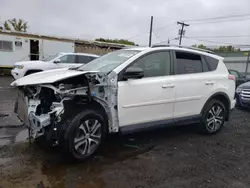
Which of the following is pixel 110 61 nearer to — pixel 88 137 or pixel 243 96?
pixel 88 137

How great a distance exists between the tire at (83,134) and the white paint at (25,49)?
49.8 ft

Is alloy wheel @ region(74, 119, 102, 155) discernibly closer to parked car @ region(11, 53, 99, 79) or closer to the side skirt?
the side skirt

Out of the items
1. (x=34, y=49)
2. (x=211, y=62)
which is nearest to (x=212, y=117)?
(x=211, y=62)

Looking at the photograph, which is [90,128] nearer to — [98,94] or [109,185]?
[98,94]

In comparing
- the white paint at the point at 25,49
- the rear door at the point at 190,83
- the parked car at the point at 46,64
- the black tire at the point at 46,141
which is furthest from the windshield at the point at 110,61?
the white paint at the point at 25,49

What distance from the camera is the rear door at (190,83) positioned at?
181 inches

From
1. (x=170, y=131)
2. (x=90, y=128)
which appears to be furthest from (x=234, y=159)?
(x=90, y=128)

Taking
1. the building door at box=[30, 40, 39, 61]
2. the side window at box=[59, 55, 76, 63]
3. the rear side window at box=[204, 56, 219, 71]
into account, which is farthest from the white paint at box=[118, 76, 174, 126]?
the building door at box=[30, 40, 39, 61]

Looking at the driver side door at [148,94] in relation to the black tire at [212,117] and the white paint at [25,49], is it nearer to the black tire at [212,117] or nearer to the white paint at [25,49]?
the black tire at [212,117]

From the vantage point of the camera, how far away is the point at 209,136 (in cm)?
523

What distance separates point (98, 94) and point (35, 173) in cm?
141

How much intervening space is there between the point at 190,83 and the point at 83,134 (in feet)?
7.66

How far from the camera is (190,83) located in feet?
15.5

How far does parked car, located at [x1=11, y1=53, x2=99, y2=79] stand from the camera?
36.4ft
